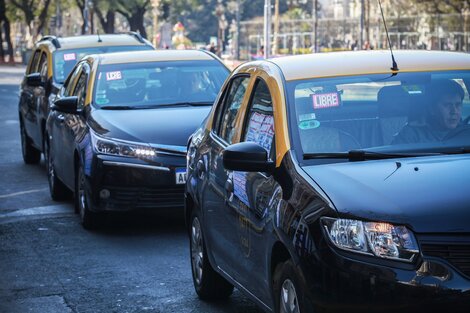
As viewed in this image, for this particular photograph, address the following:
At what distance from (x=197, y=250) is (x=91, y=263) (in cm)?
175

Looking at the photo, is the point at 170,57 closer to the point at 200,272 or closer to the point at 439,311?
the point at 200,272

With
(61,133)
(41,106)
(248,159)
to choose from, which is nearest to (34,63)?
(41,106)

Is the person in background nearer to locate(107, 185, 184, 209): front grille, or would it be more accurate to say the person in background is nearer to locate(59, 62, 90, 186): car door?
locate(107, 185, 184, 209): front grille

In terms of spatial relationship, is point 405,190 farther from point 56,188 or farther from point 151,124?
point 56,188

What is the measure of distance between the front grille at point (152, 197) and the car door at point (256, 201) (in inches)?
146

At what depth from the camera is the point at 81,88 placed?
41.2ft

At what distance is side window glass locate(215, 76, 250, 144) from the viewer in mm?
7121

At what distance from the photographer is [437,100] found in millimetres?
6438

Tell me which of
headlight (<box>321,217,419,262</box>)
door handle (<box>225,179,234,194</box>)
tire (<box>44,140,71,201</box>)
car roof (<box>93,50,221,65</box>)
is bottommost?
tire (<box>44,140,71,201</box>)

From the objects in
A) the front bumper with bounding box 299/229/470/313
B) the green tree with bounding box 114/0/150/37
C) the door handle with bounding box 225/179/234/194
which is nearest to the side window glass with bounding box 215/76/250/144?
the door handle with bounding box 225/179/234/194

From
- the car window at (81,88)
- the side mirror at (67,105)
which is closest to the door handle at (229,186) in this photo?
the side mirror at (67,105)

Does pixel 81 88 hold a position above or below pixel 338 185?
below

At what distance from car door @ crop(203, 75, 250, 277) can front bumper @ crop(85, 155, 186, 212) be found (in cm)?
282

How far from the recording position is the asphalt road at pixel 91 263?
7770 mm
